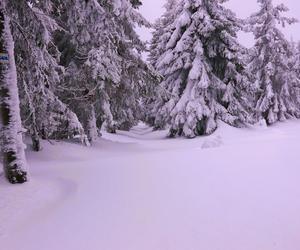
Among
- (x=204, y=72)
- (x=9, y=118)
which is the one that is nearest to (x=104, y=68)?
(x=9, y=118)

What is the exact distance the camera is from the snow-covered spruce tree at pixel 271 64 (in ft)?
88.3

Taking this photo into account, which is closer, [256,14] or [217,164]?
[217,164]

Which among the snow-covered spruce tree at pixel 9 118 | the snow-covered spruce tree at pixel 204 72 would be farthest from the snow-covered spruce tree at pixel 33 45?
the snow-covered spruce tree at pixel 204 72

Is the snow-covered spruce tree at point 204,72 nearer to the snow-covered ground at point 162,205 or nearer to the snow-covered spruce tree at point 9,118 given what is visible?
the snow-covered ground at point 162,205

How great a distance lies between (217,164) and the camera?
22.2ft

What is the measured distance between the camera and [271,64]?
26484 millimetres

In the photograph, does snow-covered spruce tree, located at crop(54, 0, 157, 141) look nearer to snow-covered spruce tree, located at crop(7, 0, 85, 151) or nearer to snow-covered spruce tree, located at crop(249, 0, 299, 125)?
snow-covered spruce tree, located at crop(7, 0, 85, 151)

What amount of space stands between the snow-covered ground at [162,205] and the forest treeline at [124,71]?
4.20ft

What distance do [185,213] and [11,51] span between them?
4378 millimetres

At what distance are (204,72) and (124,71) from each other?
264 inches

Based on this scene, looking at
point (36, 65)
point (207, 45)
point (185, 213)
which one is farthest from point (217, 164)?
point (207, 45)

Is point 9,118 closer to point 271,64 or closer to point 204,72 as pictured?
point 204,72

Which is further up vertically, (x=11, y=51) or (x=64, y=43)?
(x=64, y=43)

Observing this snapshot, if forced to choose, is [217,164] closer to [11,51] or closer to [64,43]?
[11,51]
